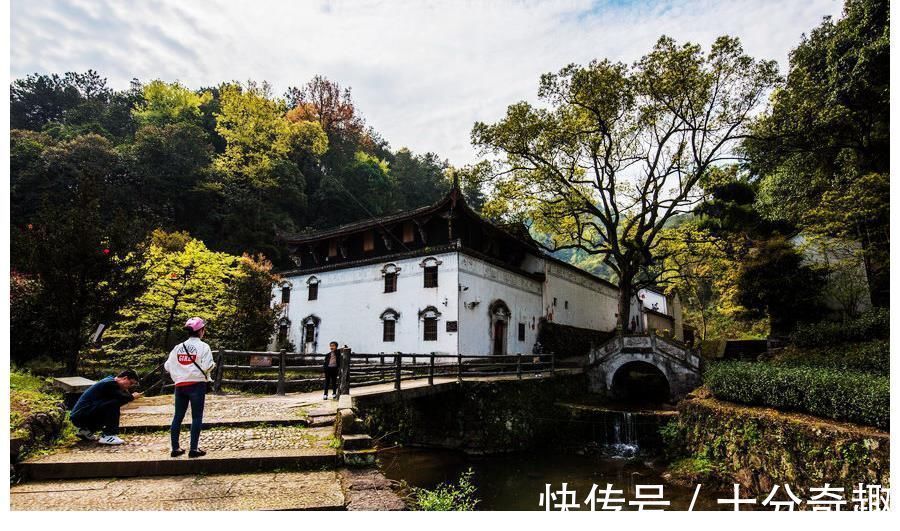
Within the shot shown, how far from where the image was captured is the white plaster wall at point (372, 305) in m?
18.3

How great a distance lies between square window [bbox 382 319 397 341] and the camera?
1961cm

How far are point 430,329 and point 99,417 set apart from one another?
13625 mm

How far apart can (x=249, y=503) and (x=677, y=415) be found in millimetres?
12678

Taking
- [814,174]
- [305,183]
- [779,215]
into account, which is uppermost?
[305,183]

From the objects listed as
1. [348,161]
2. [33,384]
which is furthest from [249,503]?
[348,161]

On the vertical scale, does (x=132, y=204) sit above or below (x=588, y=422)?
above

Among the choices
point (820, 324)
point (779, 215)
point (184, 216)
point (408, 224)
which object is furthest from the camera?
point (184, 216)

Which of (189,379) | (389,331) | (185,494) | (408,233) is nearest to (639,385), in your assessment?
(389,331)

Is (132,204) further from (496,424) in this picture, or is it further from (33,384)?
(496,424)

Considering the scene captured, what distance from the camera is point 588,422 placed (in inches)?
568

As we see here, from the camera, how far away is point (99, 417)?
543 cm

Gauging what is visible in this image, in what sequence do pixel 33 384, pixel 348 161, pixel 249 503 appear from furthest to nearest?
pixel 348 161 → pixel 33 384 → pixel 249 503

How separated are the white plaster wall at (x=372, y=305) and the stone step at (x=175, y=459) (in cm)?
1260

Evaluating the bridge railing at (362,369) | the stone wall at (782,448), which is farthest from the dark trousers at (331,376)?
the stone wall at (782,448)
